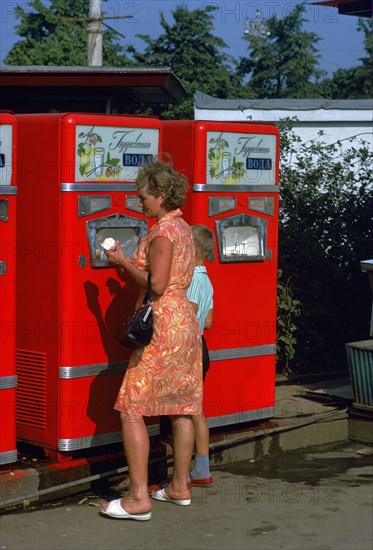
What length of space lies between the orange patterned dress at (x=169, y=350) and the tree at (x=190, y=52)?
35.9m

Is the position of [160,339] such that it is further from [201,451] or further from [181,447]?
[201,451]

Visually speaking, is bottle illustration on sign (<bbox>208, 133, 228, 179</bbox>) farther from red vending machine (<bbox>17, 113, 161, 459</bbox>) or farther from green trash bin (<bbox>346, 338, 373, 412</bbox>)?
green trash bin (<bbox>346, 338, 373, 412</bbox>)

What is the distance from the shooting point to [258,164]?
679cm

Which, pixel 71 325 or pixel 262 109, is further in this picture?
pixel 262 109

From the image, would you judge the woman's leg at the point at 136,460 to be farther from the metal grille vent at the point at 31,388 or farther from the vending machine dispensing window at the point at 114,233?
the vending machine dispensing window at the point at 114,233

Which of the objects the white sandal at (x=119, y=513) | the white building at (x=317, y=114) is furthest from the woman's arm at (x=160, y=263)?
the white building at (x=317, y=114)

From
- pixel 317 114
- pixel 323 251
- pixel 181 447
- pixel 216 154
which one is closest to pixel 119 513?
pixel 181 447

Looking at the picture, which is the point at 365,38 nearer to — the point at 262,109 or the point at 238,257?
the point at 262,109

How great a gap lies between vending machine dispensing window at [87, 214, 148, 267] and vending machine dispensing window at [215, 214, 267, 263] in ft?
2.12

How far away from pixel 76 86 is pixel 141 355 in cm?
608

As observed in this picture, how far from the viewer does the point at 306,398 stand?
7.95 metres

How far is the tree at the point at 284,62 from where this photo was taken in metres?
44.9

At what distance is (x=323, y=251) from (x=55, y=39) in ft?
114

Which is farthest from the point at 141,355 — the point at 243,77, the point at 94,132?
the point at 243,77
